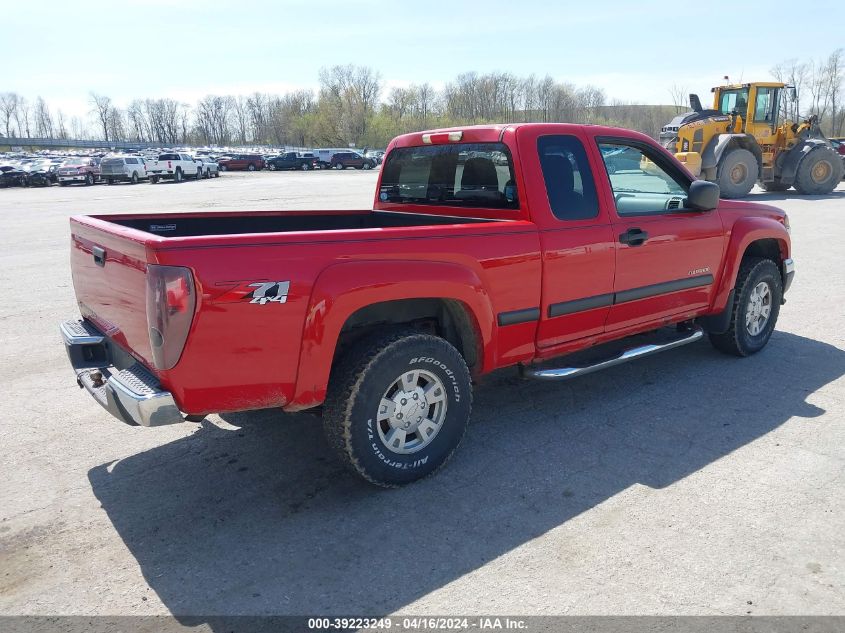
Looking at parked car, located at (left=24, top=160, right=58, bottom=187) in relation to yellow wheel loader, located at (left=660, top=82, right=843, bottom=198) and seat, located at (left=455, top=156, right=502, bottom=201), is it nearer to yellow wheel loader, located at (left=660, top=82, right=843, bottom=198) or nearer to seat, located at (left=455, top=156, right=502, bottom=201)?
yellow wheel loader, located at (left=660, top=82, right=843, bottom=198)

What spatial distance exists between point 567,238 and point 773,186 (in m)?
21.3

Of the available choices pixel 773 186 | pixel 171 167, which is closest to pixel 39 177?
pixel 171 167

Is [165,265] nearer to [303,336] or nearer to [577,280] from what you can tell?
[303,336]

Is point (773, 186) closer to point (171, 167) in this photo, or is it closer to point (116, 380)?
point (116, 380)

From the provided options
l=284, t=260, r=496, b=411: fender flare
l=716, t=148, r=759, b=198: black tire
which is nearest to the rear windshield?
l=284, t=260, r=496, b=411: fender flare

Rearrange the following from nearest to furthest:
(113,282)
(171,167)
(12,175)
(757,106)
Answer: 1. (113,282)
2. (757,106)
3. (12,175)
4. (171,167)

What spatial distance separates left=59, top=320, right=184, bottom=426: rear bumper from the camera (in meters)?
3.00

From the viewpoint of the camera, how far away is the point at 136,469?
3.95 meters

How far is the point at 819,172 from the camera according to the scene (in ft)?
69.3

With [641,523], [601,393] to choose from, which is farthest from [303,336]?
[601,393]

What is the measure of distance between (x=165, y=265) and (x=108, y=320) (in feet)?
3.37

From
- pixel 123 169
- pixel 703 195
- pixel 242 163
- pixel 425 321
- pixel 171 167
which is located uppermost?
pixel 242 163

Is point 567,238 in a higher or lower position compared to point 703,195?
lower

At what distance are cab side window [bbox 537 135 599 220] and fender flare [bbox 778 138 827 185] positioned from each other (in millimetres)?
19396
